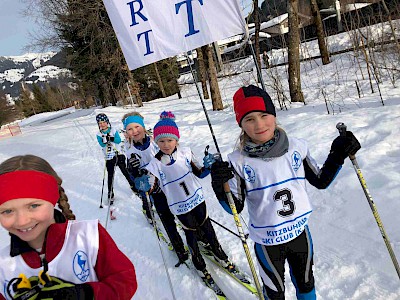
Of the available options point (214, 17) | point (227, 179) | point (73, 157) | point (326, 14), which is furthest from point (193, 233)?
point (326, 14)

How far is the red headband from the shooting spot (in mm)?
1484

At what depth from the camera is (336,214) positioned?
4.17m

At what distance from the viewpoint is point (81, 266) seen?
65.1 inches

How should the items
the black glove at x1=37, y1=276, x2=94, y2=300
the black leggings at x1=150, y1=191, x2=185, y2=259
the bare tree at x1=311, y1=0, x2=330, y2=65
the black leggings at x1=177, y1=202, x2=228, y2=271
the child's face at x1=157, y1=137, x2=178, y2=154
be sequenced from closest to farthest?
the black glove at x1=37, y1=276, x2=94, y2=300 < the child's face at x1=157, y1=137, x2=178, y2=154 < the black leggings at x1=177, y1=202, x2=228, y2=271 < the black leggings at x1=150, y1=191, x2=185, y2=259 < the bare tree at x1=311, y1=0, x2=330, y2=65

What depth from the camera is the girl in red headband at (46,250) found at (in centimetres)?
148

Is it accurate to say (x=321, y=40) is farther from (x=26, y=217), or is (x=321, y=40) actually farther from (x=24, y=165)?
(x=26, y=217)

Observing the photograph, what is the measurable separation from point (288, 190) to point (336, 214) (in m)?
2.34

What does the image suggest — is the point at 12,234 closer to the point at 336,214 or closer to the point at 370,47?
the point at 336,214

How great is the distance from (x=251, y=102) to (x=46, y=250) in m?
1.59

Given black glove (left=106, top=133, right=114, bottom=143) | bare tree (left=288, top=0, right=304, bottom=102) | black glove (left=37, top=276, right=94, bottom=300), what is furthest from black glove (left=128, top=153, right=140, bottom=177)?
bare tree (left=288, top=0, right=304, bottom=102)

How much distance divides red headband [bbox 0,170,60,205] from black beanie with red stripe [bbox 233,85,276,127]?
4.45 ft

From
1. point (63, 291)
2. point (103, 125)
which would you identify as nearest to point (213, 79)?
point (103, 125)

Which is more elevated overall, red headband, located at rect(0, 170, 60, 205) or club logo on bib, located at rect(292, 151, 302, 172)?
red headband, located at rect(0, 170, 60, 205)

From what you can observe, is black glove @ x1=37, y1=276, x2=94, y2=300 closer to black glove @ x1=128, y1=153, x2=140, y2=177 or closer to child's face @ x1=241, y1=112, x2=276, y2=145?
child's face @ x1=241, y1=112, x2=276, y2=145
